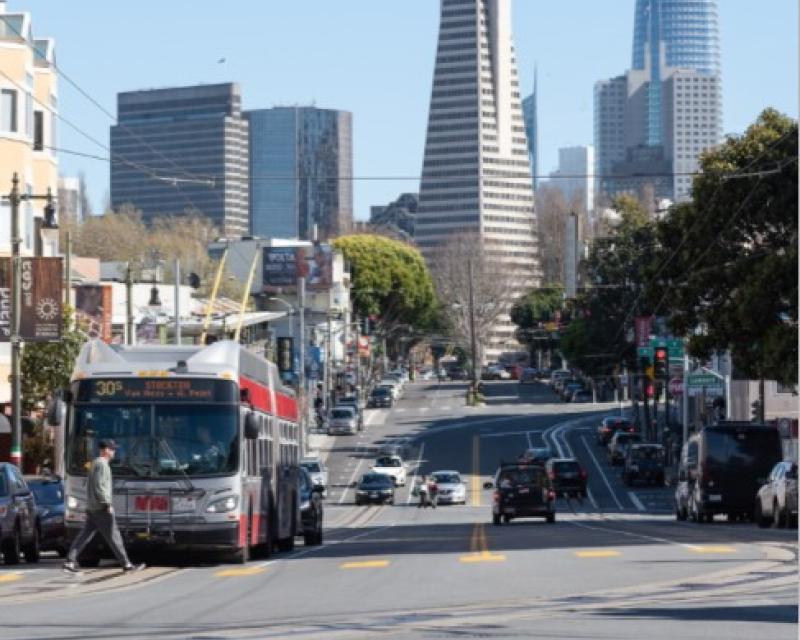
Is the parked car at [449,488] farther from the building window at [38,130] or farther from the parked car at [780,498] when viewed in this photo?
the parked car at [780,498]

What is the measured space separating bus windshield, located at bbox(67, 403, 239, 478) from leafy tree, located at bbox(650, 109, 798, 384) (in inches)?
848

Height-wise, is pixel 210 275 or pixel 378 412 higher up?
pixel 210 275

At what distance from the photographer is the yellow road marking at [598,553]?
97.1 ft

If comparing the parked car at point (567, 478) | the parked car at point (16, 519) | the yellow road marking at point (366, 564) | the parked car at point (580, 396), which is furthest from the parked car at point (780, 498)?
the parked car at point (580, 396)

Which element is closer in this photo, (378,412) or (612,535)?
(612,535)

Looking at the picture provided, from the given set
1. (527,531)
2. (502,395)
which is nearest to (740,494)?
(527,531)

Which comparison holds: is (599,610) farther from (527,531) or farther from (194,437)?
(527,531)

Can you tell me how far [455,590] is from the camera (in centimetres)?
2248

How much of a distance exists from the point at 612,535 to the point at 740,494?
14.0 meters

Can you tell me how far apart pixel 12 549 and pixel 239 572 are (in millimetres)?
5687

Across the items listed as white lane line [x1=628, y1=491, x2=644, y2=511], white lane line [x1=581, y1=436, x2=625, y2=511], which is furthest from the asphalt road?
white lane line [x1=581, y1=436, x2=625, y2=511]

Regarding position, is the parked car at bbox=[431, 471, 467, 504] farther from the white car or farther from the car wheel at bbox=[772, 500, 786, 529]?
the car wheel at bbox=[772, 500, 786, 529]

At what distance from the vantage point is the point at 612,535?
38406 millimetres

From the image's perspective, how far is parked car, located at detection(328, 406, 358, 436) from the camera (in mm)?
118938
